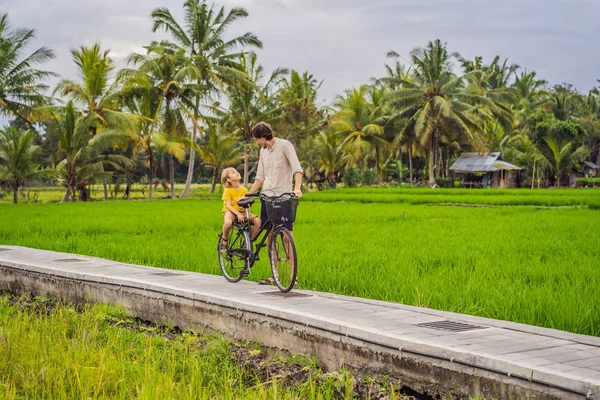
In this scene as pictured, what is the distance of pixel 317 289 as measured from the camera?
19.7ft

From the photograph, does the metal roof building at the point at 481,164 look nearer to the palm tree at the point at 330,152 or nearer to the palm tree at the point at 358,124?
the palm tree at the point at 358,124

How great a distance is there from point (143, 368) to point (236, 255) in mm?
2108

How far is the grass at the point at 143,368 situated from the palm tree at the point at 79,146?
881 inches

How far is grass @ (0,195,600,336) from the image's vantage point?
498 centimetres

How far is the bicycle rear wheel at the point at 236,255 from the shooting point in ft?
19.0

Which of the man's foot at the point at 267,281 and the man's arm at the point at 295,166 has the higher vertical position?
the man's arm at the point at 295,166

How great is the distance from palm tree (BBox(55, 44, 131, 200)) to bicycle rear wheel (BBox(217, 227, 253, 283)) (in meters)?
22.6

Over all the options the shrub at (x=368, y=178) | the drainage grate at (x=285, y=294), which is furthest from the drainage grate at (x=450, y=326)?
the shrub at (x=368, y=178)

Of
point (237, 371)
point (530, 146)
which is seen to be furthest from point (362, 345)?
point (530, 146)

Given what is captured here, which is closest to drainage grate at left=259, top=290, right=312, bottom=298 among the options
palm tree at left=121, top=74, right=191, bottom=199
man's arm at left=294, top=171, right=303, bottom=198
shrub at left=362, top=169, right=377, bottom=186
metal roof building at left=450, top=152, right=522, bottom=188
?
man's arm at left=294, top=171, right=303, bottom=198

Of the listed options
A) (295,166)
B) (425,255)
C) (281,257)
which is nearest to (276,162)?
(295,166)

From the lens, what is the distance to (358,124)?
40.2m

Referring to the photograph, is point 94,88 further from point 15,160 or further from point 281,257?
point 281,257

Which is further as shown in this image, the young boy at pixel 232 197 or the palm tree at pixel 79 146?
the palm tree at pixel 79 146
